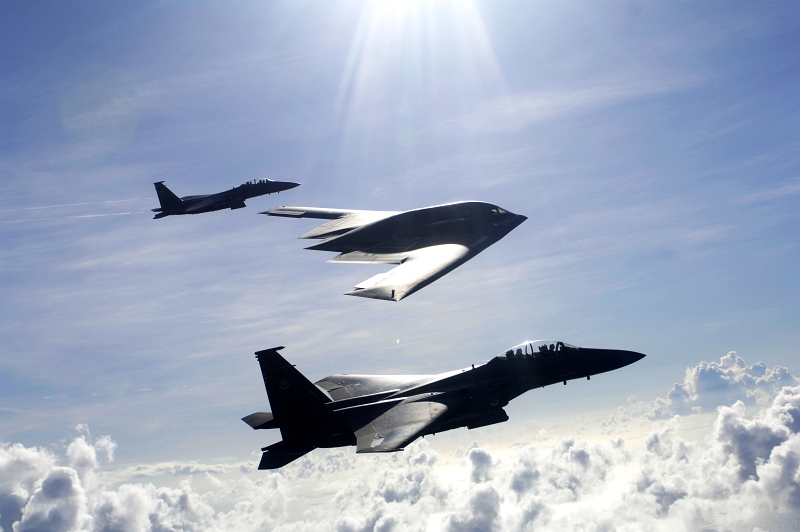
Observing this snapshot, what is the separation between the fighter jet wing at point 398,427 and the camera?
33000 millimetres

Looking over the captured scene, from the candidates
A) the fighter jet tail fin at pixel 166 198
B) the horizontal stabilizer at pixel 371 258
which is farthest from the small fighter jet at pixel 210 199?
the horizontal stabilizer at pixel 371 258

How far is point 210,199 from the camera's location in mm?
89875

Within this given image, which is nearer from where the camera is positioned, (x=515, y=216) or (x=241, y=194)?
(x=515, y=216)

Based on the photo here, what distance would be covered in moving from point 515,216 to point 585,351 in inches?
867

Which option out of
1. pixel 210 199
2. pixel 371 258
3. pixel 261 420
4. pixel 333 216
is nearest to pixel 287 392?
pixel 261 420

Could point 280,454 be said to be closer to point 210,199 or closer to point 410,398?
point 410,398

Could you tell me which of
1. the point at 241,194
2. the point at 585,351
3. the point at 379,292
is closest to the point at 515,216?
the point at 585,351

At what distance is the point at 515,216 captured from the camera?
62.5 metres

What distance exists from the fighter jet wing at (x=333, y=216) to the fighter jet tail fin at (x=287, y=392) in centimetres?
2230

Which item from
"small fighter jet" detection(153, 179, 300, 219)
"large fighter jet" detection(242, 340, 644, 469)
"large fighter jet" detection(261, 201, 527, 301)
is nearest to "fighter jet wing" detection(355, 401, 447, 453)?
"large fighter jet" detection(242, 340, 644, 469)

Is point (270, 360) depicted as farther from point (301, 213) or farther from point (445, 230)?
point (301, 213)

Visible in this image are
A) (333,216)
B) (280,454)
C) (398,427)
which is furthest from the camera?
(333,216)

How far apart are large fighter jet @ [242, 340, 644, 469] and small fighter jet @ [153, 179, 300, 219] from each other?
53730 mm

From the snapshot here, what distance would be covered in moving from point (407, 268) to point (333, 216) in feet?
111
